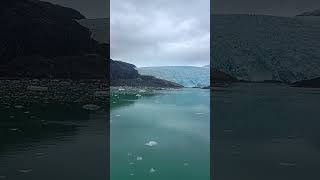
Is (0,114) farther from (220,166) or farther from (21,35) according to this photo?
(21,35)

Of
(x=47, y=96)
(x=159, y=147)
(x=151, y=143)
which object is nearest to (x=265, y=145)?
(x=159, y=147)

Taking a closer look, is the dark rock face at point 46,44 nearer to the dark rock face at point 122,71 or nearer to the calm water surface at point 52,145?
the dark rock face at point 122,71

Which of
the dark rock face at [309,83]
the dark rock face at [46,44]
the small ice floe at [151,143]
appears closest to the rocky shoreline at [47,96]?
the small ice floe at [151,143]

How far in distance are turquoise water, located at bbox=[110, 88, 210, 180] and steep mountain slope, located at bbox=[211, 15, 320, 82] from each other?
108 feet

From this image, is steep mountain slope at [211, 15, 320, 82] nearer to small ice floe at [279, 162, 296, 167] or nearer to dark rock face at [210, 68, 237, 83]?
dark rock face at [210, 68, 237, 83]

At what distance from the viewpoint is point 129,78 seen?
55406 millimetres

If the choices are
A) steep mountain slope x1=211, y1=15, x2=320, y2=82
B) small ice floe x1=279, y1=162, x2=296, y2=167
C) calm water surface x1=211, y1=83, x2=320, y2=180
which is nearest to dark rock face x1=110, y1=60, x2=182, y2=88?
steep mountain slope x1=211, y1=15, x2=320, y2=82

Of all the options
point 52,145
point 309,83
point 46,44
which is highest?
point 46,44

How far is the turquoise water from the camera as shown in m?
9.21

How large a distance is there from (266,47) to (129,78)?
54.2 ft

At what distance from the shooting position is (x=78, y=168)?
888cm

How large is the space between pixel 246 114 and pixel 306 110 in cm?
374

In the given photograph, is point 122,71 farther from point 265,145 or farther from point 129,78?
point 265,145

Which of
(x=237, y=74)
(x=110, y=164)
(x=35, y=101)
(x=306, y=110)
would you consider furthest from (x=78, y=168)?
(x=237, y=74)
